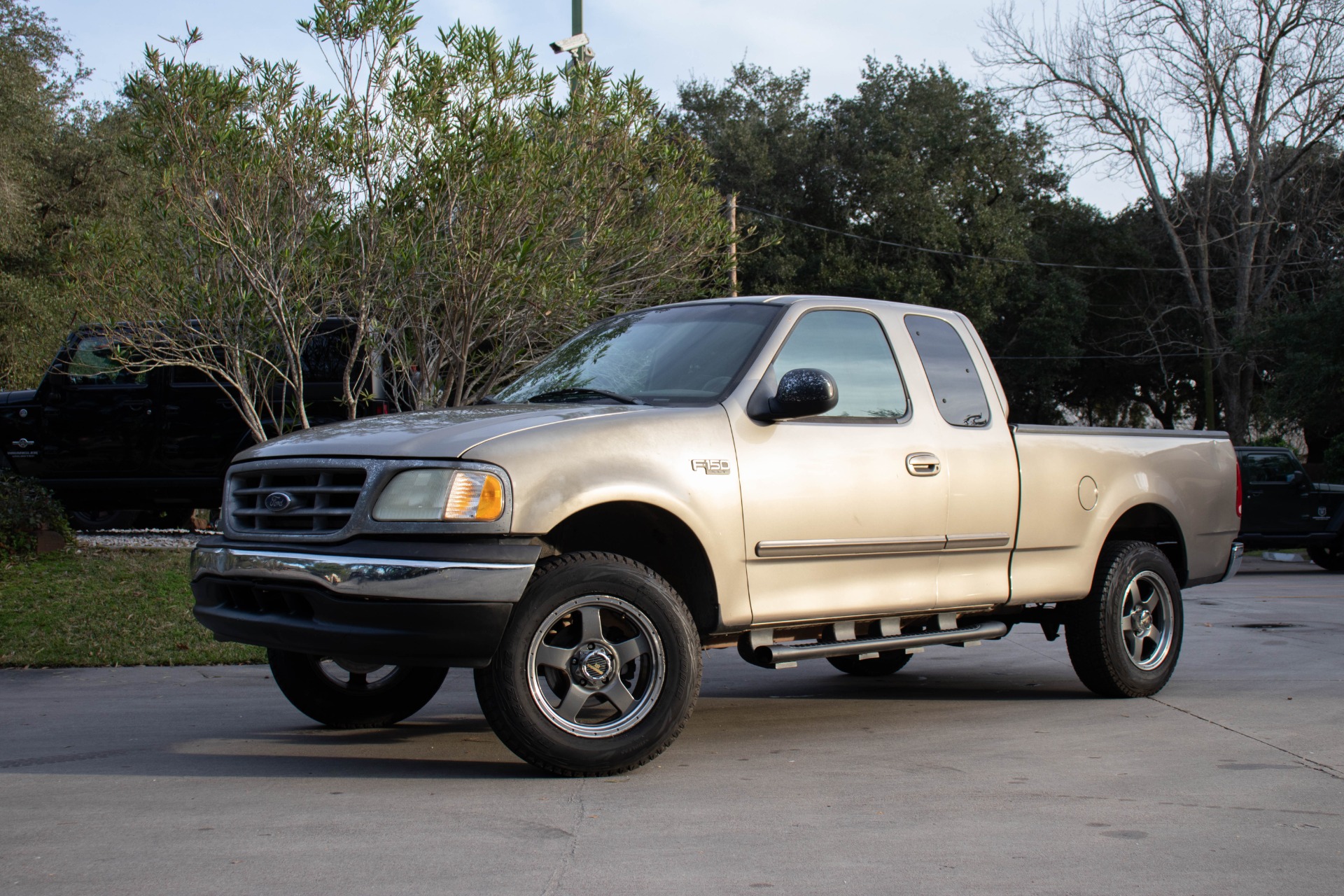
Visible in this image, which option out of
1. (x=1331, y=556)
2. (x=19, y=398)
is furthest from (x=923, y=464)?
(x=1331, y=556)

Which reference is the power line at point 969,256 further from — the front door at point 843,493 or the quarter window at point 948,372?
the front door at point 843,493

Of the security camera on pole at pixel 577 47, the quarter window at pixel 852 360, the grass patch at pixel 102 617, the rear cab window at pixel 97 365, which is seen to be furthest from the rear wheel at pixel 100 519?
the quarter window at pixel 852 360

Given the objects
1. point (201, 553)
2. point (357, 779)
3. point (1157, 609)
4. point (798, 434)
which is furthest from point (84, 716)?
point (1157, 609)

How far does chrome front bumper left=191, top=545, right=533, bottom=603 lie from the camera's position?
180 inches

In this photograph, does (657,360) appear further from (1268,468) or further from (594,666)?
(1268,468)

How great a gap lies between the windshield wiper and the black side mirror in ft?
1.88

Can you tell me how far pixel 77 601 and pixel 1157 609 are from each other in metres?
7.20

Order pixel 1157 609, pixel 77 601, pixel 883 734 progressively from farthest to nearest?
pixel 77 601, pixel 1157 609, pixel 883 734

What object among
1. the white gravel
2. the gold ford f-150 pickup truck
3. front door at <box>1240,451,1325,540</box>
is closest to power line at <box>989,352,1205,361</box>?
front door at <box>1240,451,1325,540</box>

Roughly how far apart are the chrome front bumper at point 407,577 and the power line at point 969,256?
36235 millimetres

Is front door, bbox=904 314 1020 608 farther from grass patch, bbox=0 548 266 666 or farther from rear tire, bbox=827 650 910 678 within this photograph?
grass patch, bbox=0 548 266 666

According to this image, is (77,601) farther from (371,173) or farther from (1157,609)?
(1157,609)

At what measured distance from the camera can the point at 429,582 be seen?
4.59 m

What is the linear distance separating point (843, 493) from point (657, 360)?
3.36 feet
